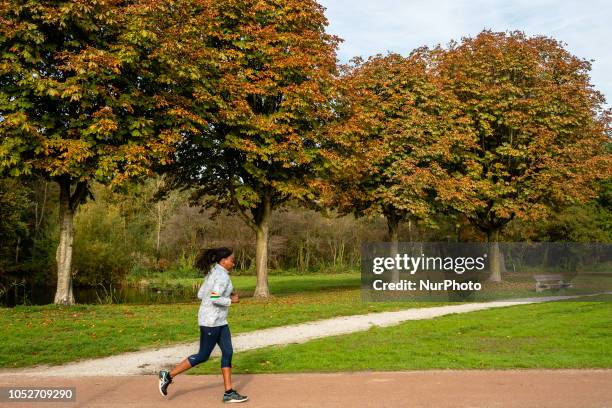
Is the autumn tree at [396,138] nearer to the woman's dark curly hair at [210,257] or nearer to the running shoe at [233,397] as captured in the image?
the woman's dark curly hair at [210,257]

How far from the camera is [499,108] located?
3108cm

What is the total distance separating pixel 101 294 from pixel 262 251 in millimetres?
12993

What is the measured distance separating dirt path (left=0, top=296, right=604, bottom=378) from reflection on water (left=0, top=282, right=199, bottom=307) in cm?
1290

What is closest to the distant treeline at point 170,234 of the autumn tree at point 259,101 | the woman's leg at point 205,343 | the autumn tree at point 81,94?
the autumn tree at point 81,94

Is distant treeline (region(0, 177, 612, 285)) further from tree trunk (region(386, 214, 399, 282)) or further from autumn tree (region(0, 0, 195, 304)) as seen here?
autumn tree (region(0, 0, 195, 304))

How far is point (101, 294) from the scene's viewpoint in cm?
3262

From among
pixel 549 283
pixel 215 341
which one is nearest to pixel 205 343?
pixel 215 341

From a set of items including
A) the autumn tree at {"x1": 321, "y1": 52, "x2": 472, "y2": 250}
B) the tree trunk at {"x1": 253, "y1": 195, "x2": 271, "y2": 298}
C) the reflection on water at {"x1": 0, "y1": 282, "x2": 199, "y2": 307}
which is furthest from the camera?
the reflection on water at {"x1": 0, "y1": 282, "x2": 199, "y2": 307}

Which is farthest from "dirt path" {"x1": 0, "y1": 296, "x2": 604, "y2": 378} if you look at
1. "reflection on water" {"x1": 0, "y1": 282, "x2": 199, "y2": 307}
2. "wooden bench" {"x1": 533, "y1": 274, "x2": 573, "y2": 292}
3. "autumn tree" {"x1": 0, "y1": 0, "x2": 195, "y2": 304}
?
"reflection on water" {"x1": 0, "y1": 282, "x2": 199, "y2": 307}

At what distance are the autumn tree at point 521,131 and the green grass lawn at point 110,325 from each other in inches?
476

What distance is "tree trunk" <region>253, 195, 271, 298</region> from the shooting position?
953 inches

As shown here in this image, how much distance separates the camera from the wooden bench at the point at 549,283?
2659 cm

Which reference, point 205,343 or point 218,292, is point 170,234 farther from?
point 218,292

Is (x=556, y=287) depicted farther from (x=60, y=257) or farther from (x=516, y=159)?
(x=60, y=257)
